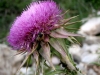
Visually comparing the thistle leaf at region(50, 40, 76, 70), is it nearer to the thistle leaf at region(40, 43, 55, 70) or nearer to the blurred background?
the thistle leaf at region(40, 43, 55, 70)

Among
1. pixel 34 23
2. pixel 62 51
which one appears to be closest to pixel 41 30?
pixel 34 23

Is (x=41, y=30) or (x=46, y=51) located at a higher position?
(x=41, y=30)

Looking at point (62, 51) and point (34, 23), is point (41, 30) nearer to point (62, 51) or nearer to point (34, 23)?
point (34, 23)

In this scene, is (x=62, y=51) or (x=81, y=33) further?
(x=81, y=33)

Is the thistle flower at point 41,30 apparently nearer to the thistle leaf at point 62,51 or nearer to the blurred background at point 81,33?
the thistle leaf at point 62,51

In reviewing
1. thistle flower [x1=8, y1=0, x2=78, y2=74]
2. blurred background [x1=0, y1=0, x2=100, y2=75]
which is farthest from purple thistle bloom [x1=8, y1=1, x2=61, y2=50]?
blurred background [x1=0, y1=0, x2=100, y2=75]

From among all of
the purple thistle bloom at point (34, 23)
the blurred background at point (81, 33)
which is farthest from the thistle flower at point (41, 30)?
the blurred background at point (81, 33)

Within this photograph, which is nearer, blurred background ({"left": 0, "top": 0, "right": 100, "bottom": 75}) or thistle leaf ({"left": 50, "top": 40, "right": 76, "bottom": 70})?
thistle leaf ({"left": 50, "top": 40, "right": 76, "bottom": 70})
